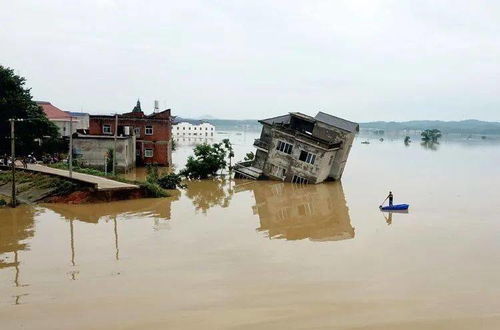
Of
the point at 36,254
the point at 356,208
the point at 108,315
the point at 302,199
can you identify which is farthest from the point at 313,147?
the point at 108,315

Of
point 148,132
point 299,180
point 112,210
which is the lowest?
point 112,210

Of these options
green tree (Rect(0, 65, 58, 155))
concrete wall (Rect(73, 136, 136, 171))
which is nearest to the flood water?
green tree (Rect(0, 65, 58, 155))

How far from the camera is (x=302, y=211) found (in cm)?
2764

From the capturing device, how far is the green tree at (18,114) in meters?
35.0

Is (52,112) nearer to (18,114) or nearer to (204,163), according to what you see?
(18,114)

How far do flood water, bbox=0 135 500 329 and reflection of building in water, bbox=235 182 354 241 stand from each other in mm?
128

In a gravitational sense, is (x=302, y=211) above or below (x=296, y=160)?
below

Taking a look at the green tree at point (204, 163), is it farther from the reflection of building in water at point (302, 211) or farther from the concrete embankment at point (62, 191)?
the concrete embankment at point (62, 191)

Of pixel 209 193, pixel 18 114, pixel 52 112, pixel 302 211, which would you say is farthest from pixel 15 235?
pixel 52 112

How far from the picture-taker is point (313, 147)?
38156 mm

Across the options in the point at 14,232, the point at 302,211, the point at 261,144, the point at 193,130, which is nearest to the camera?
the point at 14,232

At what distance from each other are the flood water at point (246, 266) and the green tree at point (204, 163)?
38.6ft

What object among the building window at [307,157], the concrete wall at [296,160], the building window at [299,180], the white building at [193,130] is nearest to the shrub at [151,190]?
the concrete wall at [296,160]

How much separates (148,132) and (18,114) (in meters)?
14.0
